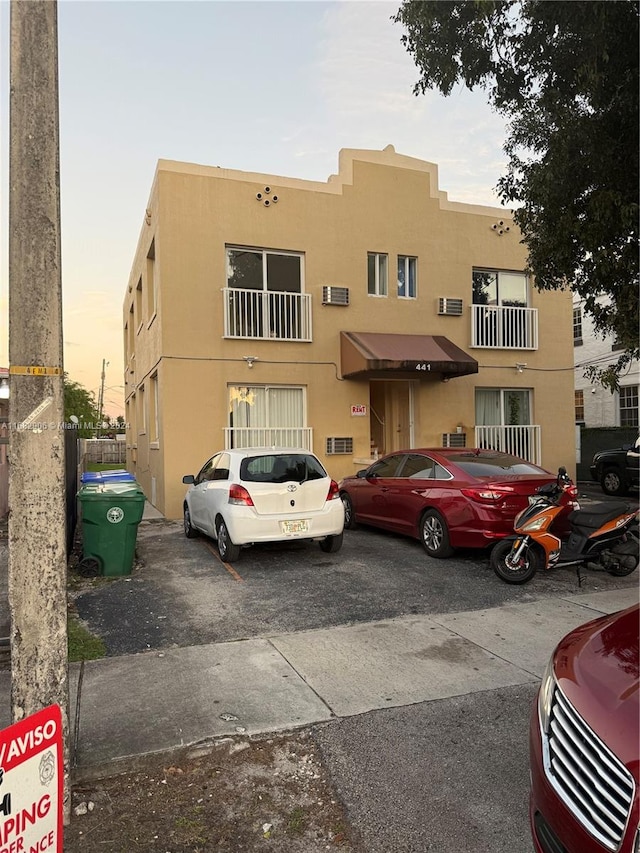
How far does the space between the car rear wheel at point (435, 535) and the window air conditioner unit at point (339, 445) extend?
16.1 feet

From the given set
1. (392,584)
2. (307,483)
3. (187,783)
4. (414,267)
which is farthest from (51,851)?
(414,267)

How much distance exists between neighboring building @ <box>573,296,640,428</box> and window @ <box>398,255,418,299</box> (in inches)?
468

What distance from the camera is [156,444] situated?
13.9 m

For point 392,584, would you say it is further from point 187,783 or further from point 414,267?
point 414,267

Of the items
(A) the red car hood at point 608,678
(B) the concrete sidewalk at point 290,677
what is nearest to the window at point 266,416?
(B) the concrete sidewalk at point 290,677

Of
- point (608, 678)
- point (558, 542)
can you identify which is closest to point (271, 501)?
point (558, 542)

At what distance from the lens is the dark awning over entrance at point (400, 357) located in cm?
1230

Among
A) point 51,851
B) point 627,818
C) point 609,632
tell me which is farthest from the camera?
point 609,632

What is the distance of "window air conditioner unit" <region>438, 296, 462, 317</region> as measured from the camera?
561 inches

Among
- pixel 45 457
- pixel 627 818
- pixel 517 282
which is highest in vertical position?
pixel 517 282

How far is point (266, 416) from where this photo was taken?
1316cm

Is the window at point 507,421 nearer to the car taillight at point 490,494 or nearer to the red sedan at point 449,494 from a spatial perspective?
the red sedan at point 449,494

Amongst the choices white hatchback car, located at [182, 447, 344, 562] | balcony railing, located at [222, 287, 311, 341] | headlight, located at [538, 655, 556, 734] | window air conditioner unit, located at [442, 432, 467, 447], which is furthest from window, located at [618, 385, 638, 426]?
headlight, located at [538, 655, 556, 734]

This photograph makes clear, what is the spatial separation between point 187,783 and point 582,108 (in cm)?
793
